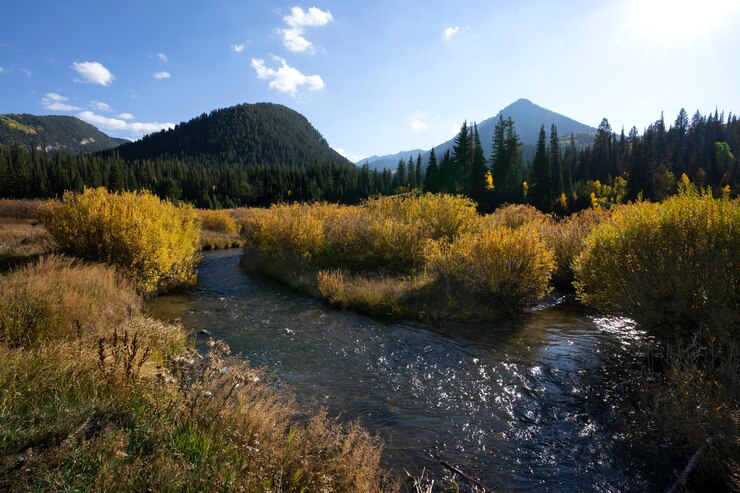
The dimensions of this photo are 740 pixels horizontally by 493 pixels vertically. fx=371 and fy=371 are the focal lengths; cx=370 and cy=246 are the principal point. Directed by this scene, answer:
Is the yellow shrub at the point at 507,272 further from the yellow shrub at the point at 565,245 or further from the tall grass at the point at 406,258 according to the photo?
the yellow shrub at the point at 565,245

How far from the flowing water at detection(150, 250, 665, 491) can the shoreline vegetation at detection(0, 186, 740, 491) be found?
666mm

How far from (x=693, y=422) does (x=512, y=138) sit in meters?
66.4

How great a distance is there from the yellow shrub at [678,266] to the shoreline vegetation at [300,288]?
32mm

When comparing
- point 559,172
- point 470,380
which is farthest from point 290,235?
point 559,172

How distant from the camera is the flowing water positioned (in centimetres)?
549

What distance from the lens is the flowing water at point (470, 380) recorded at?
18.0ft

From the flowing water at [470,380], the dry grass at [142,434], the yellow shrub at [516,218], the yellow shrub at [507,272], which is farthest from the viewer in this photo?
the yellow shrub at [516,218]

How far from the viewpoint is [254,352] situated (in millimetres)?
9250

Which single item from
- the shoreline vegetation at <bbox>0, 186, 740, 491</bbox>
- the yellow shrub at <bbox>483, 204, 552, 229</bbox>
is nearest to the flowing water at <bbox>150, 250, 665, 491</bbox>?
the shoreline vegetation at <bbox>0, 186, 740, 491</bbox>

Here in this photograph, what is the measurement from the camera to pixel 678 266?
7902mm

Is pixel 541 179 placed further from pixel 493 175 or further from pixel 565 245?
pixel 565 245

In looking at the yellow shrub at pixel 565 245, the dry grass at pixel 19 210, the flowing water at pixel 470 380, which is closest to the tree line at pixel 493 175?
the dry grass at pixel 19 210

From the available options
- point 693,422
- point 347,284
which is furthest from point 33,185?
point 693,422

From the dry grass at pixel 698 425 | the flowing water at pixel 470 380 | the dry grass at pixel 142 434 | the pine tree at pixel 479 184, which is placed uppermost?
the pine tree at pixel 479 184
